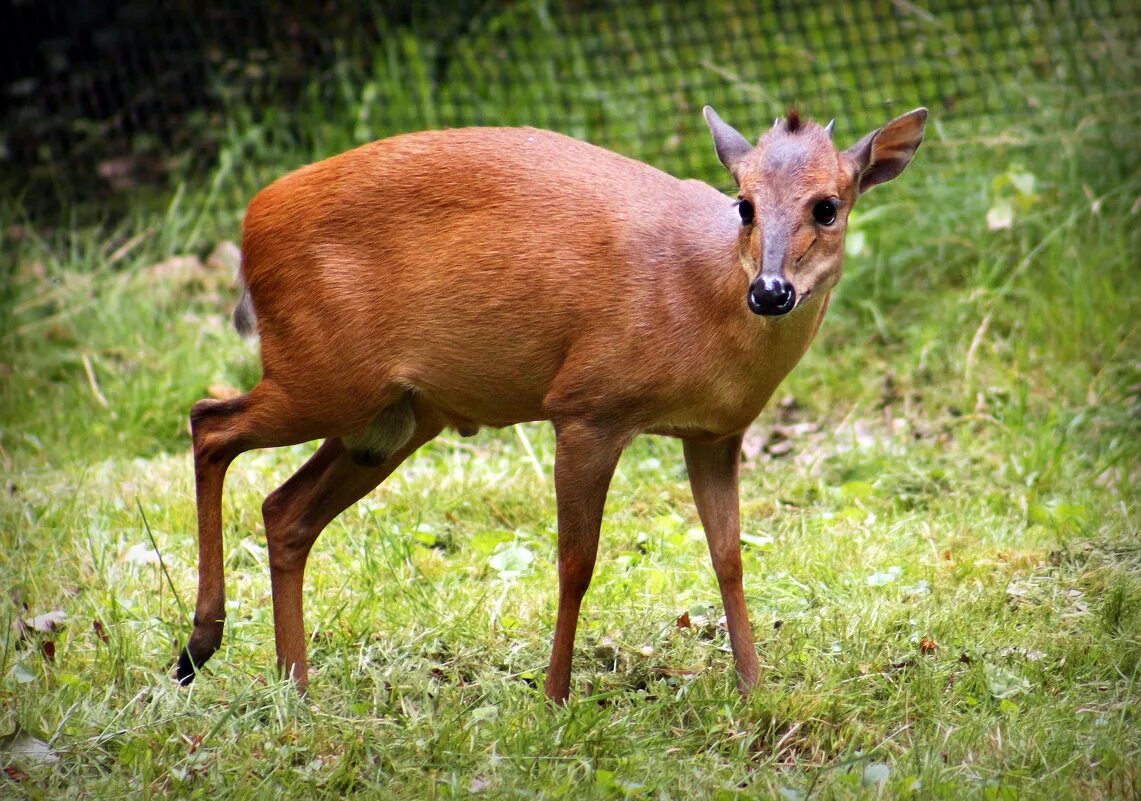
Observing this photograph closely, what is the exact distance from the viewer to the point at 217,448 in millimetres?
4078

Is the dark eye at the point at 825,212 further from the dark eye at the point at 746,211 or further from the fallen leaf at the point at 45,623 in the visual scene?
the fallen leaf at the point at 45,623

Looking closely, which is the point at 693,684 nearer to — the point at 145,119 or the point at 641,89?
the point at 641,89

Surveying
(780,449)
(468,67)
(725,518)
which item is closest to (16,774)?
(725,518)

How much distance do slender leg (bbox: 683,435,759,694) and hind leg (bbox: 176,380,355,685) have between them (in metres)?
1.08

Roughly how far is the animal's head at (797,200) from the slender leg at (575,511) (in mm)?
617

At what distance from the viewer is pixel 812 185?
363cm

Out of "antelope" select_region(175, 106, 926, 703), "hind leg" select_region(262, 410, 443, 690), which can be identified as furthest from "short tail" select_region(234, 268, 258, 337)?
"hind leg" select_region(262, 410, 443, 690)

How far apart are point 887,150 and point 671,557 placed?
5.55 feet

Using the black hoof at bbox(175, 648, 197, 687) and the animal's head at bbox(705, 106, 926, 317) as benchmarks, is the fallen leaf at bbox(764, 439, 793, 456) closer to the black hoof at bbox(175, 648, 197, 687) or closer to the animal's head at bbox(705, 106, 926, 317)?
the animal's head at bbox(705, 106, 926, 317)

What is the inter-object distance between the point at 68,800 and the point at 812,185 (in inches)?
91.5

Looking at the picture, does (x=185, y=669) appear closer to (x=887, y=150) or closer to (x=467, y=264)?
(x=467, y=264)

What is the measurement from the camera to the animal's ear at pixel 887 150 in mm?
3822

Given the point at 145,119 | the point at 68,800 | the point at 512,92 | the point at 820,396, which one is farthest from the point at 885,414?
the point at 145,119

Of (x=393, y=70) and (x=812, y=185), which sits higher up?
(x=812, y=185)
